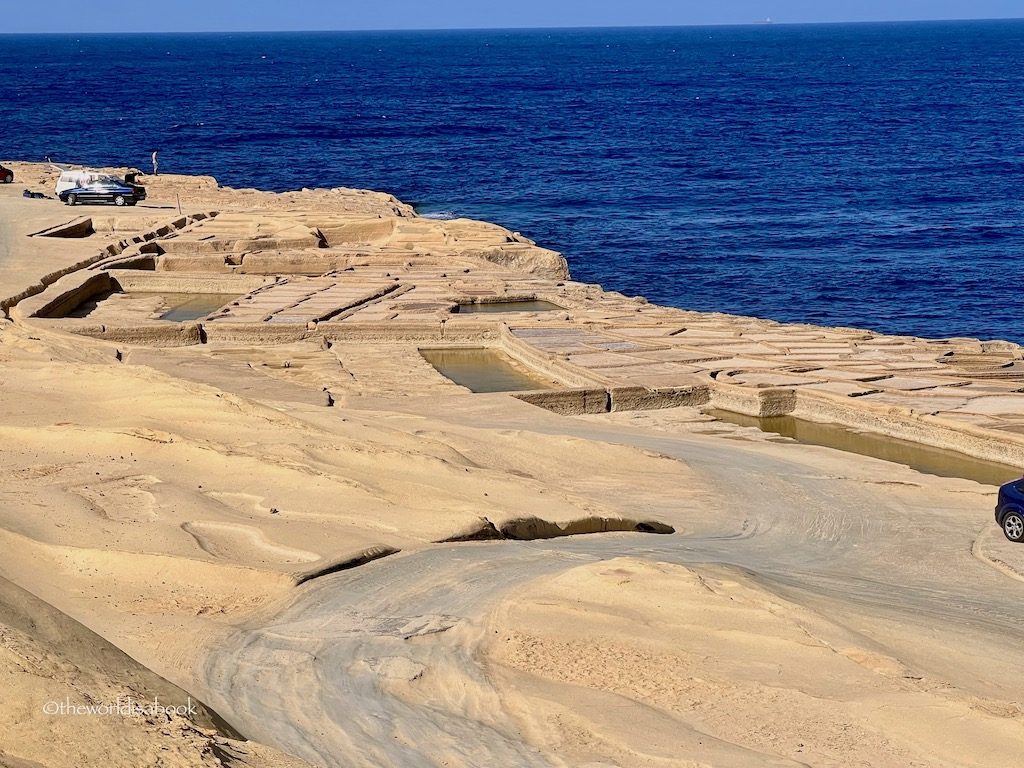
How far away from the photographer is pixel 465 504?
38.1 feet

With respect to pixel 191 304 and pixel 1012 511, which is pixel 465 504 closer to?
pixel 1012 511

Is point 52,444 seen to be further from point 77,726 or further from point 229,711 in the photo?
point 77,726

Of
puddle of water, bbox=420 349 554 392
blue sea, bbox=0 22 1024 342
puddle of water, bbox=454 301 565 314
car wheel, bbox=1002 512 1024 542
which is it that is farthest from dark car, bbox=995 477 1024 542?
blue sea, bbox=0 22 1024 342

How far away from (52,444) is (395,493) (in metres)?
3.38

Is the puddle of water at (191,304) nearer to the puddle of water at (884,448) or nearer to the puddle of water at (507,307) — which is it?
the puddle of water at (507,307)

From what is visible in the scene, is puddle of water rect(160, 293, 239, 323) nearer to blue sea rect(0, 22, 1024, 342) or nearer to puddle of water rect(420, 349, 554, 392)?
puddle of water rect(420, 349, 554, 392)

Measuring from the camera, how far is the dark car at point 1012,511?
13320 millimetres

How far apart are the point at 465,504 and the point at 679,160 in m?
57.1

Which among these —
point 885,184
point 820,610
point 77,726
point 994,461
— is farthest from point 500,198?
point 77,726

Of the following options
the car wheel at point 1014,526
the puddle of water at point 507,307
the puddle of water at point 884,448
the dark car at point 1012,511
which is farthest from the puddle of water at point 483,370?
the car wheel at point 1014,526

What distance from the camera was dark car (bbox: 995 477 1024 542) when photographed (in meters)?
13.3

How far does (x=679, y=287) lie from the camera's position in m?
37.0

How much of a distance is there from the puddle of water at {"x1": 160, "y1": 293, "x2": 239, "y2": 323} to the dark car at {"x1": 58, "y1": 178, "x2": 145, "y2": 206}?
11615 mm

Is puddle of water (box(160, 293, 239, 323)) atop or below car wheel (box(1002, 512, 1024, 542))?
below
